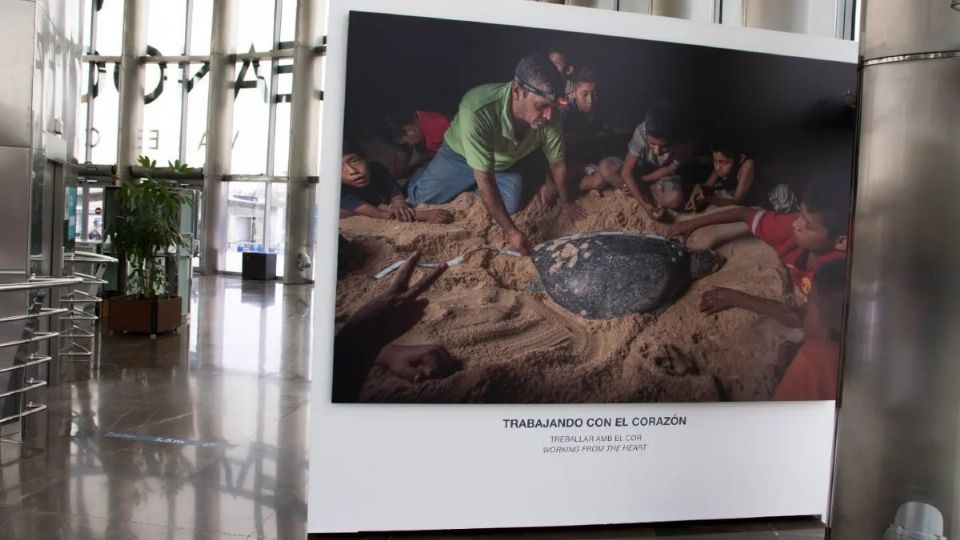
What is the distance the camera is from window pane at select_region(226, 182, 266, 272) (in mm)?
22969

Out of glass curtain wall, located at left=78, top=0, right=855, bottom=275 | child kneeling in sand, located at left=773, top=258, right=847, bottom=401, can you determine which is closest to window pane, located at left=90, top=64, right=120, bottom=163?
glass curtain wall, located at left=78, top=0, right=855, bottom=275

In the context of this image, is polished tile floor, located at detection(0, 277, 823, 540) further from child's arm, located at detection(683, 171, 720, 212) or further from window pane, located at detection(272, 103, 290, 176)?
window pane, located at detection(272, 103, 290, 176)

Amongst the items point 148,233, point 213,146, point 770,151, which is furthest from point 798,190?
point 213,146

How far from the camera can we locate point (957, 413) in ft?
9.16

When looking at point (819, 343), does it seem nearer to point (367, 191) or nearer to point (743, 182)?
point (743, 182)

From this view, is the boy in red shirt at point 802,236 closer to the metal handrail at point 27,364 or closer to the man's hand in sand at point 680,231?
the man's hand in sand at point 680,231

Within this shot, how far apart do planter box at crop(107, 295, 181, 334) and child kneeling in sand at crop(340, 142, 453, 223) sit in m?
7.77

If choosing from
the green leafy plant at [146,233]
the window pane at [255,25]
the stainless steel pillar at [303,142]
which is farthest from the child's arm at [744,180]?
the window pane at [255,25]

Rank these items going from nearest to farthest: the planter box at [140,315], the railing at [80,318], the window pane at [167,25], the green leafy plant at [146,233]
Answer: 1. the railing at [80,318]
2. the planter box at [140,315]
3. the green leafy plant at [146,233]
4. the window pane at [167,25]

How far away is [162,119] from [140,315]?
1457cm

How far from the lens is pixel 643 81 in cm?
398

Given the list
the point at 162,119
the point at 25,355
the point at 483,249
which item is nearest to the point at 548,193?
the point at 483,249

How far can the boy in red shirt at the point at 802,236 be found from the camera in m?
4.18

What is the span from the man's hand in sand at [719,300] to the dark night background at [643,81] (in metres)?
0.53
